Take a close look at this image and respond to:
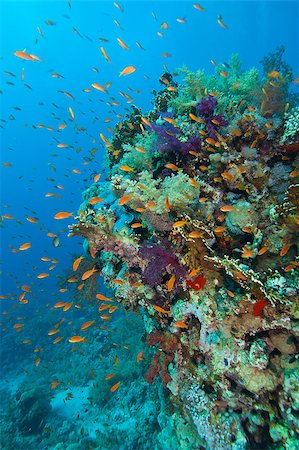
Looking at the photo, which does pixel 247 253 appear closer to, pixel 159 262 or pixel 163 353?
pixel 159 262

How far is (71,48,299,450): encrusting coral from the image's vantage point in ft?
13.7

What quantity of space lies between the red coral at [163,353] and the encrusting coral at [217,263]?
25 millimetres

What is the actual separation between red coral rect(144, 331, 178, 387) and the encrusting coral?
0.03 m

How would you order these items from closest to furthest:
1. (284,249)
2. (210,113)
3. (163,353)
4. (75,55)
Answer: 1. (284,249)
2. (163,353)
3. (210,113)
4. (75,55)

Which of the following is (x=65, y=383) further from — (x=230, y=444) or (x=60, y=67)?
(x=60, y=67)

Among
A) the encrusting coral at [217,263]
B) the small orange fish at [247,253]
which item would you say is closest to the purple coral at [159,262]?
the encrusting coral at [217,263]

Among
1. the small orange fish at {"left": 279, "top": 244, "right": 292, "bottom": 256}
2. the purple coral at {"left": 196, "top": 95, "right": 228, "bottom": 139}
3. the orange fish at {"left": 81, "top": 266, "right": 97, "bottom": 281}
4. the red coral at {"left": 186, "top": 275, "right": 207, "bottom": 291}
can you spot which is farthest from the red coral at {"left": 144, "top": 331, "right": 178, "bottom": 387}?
the purple coral at {"left": 196, "top": 95, "right": 228, "bottom": 139}

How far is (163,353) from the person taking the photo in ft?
18.7

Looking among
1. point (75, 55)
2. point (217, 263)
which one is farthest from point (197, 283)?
point (75, 55)

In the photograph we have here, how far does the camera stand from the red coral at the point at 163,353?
5406mm

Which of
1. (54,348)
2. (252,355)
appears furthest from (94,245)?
(54,348)

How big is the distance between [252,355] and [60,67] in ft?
466

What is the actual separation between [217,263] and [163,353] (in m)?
2.45

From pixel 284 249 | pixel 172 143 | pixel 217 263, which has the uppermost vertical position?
pixel 172 143
